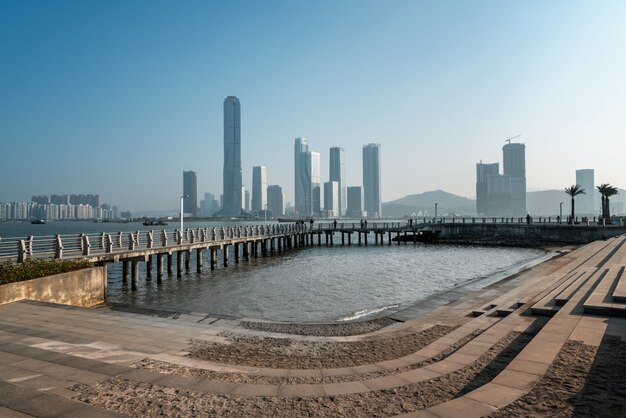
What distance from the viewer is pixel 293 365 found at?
8.70m

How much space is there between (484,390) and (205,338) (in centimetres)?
739

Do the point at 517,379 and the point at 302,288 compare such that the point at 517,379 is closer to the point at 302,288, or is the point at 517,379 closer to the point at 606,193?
the point at 302,288

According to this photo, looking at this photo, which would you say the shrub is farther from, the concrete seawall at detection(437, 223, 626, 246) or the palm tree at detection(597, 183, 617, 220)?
the palm tree at detection(597, 183, 617, 220)

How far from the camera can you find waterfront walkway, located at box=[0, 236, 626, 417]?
5719mm

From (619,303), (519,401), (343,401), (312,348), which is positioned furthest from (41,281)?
(619,303)

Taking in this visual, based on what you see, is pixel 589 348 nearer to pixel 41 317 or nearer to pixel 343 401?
pixel 343 401

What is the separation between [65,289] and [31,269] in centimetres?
143

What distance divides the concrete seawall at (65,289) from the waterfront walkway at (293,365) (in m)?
0.69

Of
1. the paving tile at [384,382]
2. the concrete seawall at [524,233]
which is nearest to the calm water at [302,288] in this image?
the paving tile at [384,382]

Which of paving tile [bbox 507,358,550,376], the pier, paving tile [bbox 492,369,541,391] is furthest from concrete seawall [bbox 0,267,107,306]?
paving tile [bbox 507,358,550,376]

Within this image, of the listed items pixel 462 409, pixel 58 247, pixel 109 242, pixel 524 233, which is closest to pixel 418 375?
pixel 462 409

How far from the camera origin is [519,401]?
221 inches

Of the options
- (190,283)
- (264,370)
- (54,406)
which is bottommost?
(190,283)

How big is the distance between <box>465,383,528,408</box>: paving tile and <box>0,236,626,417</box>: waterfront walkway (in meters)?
0.02
